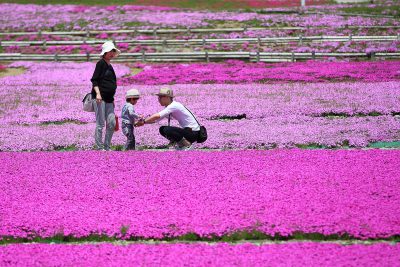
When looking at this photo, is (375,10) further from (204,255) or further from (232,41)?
(204,255)

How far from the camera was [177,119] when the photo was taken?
59.7 feet

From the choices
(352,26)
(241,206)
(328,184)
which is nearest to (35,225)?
(241,206)

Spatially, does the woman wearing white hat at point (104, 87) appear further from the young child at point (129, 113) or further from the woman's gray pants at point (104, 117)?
the young child at point (129, 113)

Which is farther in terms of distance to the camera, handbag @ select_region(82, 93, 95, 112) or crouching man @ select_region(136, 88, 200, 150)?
handbag @ select_region(82, 93, 95, 112)

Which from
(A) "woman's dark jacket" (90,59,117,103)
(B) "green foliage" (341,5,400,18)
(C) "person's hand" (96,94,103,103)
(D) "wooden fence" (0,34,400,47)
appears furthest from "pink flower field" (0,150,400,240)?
(B) "green foliage" (341,5,400,18)

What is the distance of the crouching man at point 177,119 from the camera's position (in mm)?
17734

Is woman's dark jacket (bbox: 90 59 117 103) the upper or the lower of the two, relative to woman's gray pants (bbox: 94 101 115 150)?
upper

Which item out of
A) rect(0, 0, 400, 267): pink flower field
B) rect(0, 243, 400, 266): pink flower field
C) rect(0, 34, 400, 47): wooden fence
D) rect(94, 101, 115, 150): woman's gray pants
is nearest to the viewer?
rect(0, 243, 400, 266): pink flower field

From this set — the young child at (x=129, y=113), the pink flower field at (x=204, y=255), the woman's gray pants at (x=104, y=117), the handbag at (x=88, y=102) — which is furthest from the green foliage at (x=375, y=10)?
the pink flower field at (x=204, y=255)

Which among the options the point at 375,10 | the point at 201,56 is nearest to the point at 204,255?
the point at 201,56

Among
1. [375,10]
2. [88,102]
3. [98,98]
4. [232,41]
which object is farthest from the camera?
[375,10]

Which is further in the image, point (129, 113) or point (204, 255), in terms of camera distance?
point (129, 113)

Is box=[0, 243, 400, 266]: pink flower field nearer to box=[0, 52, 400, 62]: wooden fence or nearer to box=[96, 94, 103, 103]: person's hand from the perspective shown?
box=[96, 94, 103, 103]: person's hand

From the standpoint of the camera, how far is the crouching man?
17.7m
